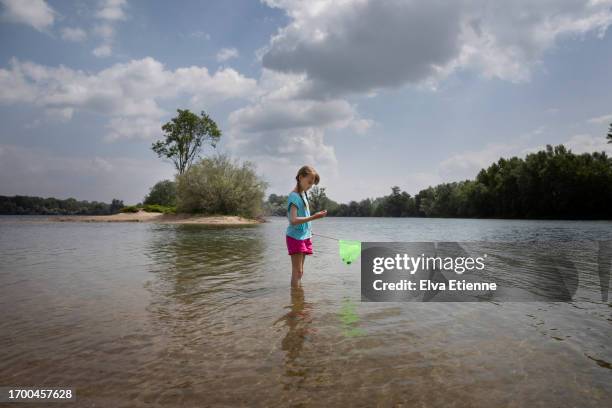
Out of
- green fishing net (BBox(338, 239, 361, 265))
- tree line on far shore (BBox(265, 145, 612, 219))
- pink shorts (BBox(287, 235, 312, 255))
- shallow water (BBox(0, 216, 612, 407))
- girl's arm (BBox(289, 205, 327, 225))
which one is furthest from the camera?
tree line on far shore (BBox(265, 145, 612, 219))

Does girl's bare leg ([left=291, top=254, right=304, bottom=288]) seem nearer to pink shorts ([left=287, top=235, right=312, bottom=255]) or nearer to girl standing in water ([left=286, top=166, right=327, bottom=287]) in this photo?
girl standing in water ([left=286, top=166, right=327, bottom=287])

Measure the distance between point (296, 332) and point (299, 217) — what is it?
2.33 metres

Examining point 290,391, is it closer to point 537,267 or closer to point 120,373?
point 120,373

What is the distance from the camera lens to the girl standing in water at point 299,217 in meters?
6.24

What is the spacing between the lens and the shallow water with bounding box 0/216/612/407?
289cm

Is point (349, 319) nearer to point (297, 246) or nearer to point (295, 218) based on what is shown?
point (297, 246)

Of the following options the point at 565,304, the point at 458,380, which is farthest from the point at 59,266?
the point at 565,304

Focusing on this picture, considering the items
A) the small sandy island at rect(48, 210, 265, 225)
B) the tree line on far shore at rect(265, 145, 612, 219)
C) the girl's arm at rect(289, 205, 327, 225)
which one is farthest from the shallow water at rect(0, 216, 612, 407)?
the tree line on far shore at rect(265, 145, 612, 219)

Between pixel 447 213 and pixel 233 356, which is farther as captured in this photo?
pixel 447 213

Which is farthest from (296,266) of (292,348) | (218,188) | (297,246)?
(218,188)

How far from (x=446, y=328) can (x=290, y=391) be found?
8.28ft

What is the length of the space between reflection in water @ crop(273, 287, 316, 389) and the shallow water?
17 millimetres

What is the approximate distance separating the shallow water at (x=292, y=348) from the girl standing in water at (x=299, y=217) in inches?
28.1

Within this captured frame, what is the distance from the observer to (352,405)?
2.72 meters
